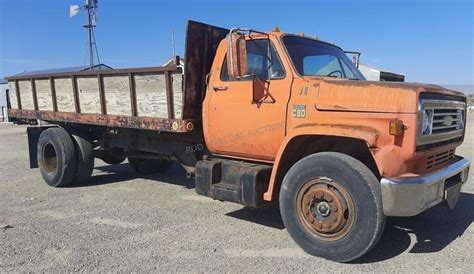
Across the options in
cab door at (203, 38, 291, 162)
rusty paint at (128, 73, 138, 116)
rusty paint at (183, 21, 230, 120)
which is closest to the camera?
cab door at (203, 38, 291, 162)

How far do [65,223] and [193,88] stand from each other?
232cm

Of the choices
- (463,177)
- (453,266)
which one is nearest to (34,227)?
(453,266)

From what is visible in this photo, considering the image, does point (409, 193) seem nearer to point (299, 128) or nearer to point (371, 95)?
point (371, 95)

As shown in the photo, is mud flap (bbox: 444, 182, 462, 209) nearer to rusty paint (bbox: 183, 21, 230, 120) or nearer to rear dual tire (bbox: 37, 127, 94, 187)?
rusty paint (bbox: 183, 21, 230, 120)

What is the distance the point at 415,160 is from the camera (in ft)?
13.6

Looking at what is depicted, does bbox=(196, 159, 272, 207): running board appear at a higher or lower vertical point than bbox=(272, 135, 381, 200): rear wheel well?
lower

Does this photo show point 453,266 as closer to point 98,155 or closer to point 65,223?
point 65,223

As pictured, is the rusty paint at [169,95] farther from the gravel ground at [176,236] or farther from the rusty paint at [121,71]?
the gravel ground at [176,236]

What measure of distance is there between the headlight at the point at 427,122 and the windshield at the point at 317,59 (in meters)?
1.33

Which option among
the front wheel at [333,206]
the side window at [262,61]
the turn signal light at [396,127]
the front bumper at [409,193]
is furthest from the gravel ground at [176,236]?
the side window at [262,61]

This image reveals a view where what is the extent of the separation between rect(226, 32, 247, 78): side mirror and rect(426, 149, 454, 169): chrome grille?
202cm

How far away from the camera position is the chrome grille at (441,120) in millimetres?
4086

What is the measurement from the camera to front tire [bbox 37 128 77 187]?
25.3 ft

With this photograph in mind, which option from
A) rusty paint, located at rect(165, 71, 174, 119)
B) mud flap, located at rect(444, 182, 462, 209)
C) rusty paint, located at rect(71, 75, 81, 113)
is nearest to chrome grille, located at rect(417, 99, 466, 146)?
mud flap, located at rect(444, 182, 462, 209)
